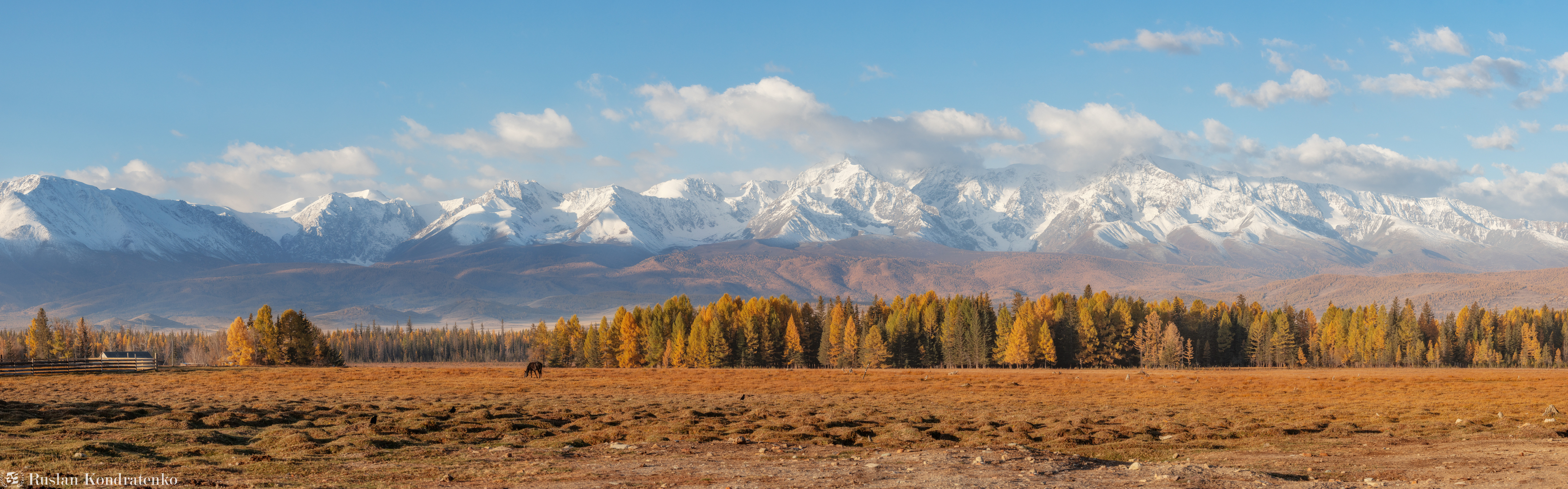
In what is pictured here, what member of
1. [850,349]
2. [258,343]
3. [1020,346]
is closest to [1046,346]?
[1020,346]

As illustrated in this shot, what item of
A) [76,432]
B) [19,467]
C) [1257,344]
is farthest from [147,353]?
[1257,344]

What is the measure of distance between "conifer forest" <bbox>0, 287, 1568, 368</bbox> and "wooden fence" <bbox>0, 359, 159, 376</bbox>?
28.1m

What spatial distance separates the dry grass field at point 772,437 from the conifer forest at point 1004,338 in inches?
2609

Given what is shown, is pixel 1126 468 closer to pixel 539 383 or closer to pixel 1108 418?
pixel 1108 418

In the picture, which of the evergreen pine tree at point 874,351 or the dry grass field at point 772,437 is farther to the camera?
the evergreen pine tree at point 874,351

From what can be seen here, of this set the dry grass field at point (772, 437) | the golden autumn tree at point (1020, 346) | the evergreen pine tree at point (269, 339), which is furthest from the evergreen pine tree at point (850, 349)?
the evergreen pine tree at point (269, 339)

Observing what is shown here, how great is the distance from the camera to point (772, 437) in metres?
31.3

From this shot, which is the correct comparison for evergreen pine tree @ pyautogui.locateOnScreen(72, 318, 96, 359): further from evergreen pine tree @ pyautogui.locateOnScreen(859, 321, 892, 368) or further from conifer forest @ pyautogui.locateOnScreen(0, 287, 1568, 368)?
evergreen pine tree @ pyautogui.locateOnScreen(859, 321, 892, 368)

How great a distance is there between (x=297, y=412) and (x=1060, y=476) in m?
30.8

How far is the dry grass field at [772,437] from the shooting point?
2134cm

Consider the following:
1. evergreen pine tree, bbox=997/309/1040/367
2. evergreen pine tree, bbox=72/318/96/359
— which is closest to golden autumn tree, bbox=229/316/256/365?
evergreen pine tree, bbox=72/318/96/359

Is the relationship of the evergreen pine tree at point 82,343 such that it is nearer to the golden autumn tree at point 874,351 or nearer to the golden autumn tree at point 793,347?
the golden autumn tree at point 793,347

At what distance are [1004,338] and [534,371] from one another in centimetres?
7053

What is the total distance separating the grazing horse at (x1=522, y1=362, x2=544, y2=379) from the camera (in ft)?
268
